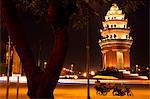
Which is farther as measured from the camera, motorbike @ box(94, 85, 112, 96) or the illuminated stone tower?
the illuminated stone tower

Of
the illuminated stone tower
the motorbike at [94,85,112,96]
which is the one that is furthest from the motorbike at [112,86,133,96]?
the illuminated stone tower

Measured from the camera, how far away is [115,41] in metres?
77.6

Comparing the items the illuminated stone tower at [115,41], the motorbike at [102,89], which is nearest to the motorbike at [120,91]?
the motorbike at [102,89]

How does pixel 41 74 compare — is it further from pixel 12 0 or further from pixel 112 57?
pixel 112 57

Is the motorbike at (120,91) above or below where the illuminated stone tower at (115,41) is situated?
below

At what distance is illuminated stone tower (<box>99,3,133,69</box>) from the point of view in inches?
3046

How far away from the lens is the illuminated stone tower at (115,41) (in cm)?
7738

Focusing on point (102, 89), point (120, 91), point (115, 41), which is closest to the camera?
point (120, 91)

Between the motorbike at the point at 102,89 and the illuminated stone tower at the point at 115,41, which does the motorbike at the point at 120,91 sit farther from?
the illuminated stone tower at the point at 115,41

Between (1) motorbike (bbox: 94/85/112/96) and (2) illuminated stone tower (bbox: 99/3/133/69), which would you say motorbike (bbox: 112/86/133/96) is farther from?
(2) illuminated stone tower (bbox: 99/3/133/69)

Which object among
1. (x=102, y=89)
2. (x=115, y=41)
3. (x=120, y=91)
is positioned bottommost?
(x=120, y=91)

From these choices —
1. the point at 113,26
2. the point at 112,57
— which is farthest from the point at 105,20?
the point at 112,57

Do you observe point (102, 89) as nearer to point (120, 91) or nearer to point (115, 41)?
point (120, 91)

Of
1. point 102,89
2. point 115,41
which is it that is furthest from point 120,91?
point 115,41
